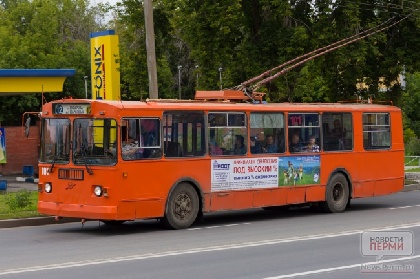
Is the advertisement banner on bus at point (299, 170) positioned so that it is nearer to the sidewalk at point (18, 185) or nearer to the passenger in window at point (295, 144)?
the passenger in window at point (295, 144)

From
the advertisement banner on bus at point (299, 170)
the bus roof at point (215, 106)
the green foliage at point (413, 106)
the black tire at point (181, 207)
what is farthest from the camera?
the green foliage at point (413, 106)

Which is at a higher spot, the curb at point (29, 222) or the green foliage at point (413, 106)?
the green foliage at point (413, 106)

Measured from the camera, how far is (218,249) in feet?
49.5

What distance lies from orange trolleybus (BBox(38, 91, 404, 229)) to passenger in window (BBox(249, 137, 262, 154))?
0.13ft

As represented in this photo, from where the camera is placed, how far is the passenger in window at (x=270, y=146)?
21.0m

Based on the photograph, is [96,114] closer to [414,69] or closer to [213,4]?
[213,4]

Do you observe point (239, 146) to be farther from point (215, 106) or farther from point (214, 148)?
point (215, 106)

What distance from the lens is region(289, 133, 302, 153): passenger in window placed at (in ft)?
71.2

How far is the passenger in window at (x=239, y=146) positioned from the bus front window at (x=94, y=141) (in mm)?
3446

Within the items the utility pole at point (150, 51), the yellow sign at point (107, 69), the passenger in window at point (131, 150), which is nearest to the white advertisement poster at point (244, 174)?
the passenger in window at point (131, 150)

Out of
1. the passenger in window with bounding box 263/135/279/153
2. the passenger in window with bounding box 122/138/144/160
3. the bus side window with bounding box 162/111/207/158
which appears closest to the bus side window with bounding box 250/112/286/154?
the passenger in window with bounding box 263/135/279/153

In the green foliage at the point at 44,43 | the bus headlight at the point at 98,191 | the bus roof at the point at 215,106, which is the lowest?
the bus headlight at the point at 98,191

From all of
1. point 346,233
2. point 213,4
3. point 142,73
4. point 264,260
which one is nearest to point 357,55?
point 213,4

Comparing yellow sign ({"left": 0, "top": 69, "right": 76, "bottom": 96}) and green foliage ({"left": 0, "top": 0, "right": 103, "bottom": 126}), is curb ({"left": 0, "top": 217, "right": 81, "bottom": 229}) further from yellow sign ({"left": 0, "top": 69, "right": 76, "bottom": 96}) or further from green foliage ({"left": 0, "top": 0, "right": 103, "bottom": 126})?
green foliage ({"left": 0, "top": 0, "right": 103, "bottom": 126})
